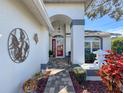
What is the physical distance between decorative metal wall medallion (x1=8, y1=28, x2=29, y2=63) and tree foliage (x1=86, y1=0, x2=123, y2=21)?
10073mm

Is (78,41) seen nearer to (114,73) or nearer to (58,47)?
(58,47)

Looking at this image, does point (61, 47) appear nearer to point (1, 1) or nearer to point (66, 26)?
point (66, 26)

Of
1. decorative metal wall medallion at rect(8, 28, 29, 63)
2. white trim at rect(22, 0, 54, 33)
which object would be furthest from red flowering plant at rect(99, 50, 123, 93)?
white trim at rect(22, 0, 54, 33)

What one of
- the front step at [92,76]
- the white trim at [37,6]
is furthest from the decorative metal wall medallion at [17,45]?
the front step at [92,76]

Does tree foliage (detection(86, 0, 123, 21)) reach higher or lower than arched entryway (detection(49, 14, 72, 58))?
higher

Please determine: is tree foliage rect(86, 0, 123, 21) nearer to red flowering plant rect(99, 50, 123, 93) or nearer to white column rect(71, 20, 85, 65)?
white column rect(71, 20, 85, 65)

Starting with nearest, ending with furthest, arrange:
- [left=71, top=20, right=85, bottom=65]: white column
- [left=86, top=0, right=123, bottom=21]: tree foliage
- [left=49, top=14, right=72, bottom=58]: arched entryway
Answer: [left=71, top=20, right=85, bottom=65]: white column < [left=86, top=0, right=123, bottom=21]: tree foliage < [left=49, top=14, right=72, bottom=58]: arched entryway

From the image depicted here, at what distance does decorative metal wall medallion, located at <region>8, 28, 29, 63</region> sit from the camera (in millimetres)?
5718

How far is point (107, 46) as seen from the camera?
2456 centimetres

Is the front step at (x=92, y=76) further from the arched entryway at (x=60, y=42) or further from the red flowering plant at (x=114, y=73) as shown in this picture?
the arched entryway at (x=60, y=42)

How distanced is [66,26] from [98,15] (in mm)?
6110

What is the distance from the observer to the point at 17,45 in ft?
20.7

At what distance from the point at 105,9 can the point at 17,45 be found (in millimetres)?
11925

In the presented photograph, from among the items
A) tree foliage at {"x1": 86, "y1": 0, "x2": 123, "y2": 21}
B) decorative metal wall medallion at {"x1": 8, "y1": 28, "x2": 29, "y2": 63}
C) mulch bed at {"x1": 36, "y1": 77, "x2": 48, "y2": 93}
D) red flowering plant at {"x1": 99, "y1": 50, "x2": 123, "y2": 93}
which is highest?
tree foliage at {"x1": 86, "y1": 0, "x2": 123, "y2": 21}
